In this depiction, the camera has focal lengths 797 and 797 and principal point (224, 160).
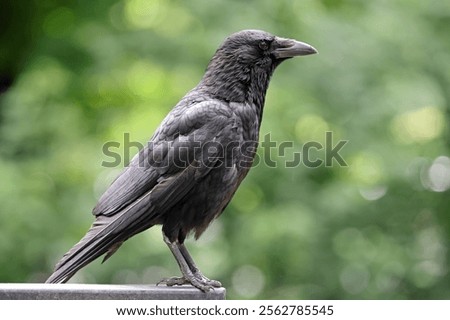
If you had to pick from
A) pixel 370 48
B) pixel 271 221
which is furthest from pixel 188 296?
pixel 370 48

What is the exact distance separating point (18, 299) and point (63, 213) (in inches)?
118

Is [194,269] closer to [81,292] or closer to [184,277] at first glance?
[184,277]

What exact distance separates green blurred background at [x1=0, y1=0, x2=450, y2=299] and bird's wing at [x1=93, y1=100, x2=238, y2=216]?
6.51 feet

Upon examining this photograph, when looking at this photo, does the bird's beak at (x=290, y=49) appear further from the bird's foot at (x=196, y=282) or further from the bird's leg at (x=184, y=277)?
the bird's foot at (x=196, y=282)

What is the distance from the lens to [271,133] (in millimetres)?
6090

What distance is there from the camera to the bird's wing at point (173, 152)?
387cm

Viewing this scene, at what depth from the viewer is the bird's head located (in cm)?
414

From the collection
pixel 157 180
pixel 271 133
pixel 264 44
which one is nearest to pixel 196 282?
pixel 157 180

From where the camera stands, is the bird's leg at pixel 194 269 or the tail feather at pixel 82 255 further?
the bird's leg at pixel 194 269

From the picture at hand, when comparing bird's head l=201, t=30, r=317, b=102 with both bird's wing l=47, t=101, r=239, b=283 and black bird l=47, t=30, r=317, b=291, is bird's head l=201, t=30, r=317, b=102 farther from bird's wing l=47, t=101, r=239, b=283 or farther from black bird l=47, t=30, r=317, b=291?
bird's wing l=47, t=101, r=239, b=283

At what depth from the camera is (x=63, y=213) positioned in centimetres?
621

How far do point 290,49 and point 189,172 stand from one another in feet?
2.82

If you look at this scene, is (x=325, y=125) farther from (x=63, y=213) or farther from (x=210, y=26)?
(x=63, y=213)

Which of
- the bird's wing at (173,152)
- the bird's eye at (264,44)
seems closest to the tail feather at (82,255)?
the bird's wing at (173,152)
